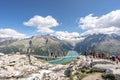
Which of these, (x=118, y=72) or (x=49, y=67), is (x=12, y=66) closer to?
(x=49, y=67)

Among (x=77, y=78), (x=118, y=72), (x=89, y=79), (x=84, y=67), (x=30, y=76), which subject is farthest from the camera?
(x=30, y=76)

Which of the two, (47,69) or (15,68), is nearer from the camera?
(15,68)

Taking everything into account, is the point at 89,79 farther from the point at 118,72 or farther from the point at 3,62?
the point at 3,62

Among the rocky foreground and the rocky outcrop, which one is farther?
the rocky outcrop

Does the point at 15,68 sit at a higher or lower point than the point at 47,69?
higher

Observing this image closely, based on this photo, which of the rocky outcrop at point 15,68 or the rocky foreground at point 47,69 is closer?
the rocky foreground at point 47,69

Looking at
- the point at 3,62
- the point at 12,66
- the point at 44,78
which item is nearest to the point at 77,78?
the point at 44,78

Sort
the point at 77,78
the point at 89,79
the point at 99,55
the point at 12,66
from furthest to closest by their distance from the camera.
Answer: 1. the point at 99,55
2. the point at 12,66
3. the point at 77,78
4. the point at 89,79

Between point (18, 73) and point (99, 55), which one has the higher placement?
point (99, 55)

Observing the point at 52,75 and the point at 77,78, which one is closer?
the point at 77,78
